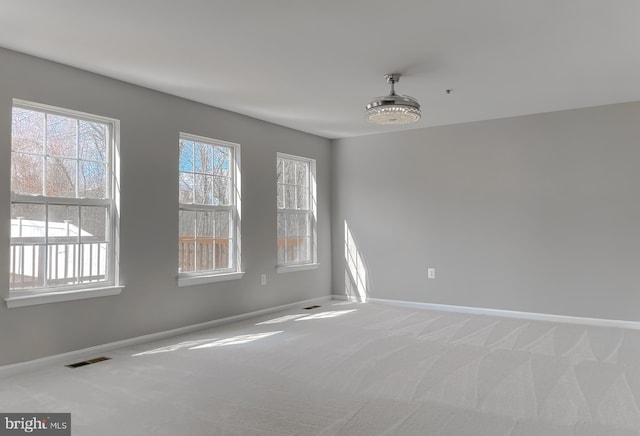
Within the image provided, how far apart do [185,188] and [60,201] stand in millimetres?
1276

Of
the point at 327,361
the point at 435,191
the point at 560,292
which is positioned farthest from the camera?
the point at 435,191

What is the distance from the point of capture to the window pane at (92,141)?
3.88 metres

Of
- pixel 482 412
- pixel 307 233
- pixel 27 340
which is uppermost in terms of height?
pixel 307 233

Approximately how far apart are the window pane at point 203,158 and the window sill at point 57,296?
155cm

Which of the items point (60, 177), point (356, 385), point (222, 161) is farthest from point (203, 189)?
point (356, 385)

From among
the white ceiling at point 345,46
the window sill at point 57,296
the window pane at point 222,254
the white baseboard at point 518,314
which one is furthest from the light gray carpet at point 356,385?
the white ceiling at point 345,46

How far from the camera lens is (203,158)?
4.98 meters

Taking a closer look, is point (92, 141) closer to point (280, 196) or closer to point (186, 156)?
point (186, 156)

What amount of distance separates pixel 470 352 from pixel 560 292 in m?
1.91

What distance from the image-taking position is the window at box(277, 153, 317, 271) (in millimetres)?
6070

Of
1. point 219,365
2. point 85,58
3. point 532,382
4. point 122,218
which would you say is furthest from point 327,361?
point 85,58

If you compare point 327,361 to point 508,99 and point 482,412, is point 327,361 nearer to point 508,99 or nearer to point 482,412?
point 482,412

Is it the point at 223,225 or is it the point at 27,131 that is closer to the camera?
the point at 27,131

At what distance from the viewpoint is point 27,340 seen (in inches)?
133
